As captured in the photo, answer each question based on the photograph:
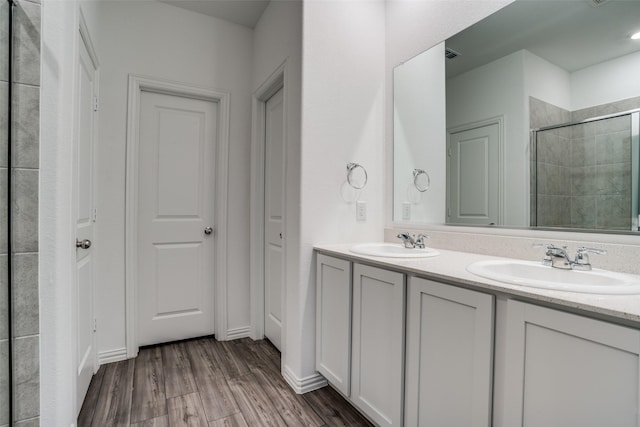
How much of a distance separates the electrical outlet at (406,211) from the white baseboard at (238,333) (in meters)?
1.60

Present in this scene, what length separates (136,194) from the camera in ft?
7.52

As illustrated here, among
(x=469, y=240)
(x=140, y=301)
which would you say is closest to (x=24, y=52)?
(x=140, y=301)

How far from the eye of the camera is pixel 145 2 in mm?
2322

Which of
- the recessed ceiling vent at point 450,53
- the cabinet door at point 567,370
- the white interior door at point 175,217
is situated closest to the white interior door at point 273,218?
the white interior door at point 175,217

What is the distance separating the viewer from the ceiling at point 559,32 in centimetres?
118

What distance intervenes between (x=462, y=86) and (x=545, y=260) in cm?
103

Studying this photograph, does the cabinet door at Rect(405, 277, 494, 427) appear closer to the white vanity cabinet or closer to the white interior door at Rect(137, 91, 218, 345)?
the white vanity cabinet

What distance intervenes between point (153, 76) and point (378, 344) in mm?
2372

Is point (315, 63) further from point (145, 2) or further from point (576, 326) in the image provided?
point (576, 326)

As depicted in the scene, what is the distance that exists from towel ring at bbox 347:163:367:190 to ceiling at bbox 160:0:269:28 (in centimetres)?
145

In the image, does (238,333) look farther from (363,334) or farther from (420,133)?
(420,133)

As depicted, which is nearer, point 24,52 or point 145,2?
point 24,52

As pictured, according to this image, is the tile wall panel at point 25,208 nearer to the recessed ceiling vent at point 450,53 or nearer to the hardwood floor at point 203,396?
the hardwood floor at point 203,396

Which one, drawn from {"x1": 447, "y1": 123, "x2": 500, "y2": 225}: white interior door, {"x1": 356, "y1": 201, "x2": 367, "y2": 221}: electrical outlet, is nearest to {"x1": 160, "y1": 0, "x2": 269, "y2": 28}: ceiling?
{"x1": 356, "y1": 201, "x2": 367, "y2": 221}: electrical outlet
